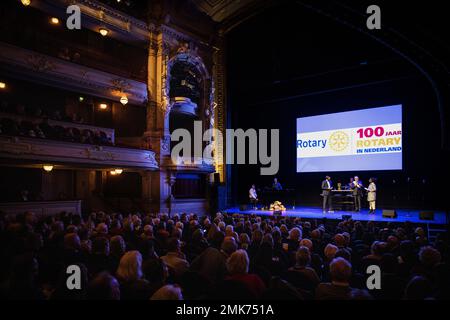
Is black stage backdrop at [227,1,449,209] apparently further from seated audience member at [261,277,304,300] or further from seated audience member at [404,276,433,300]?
seated audience member at [261,277,304,300]

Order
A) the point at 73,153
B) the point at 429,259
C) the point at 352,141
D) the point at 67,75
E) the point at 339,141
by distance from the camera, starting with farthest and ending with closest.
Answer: the point at 339,141
the point at 352,141
the point at 67,75
the point at 73,153
the point at 429,259

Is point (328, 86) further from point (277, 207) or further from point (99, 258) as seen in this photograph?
point (99, 258)

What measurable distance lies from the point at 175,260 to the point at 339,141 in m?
15.0

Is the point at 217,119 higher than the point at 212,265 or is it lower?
higher

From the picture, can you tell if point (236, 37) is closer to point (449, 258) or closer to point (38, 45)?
point (38, 45)

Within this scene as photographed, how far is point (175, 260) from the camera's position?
539cm

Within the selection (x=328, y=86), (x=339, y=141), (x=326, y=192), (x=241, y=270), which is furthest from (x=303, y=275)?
(x=328, y=86)

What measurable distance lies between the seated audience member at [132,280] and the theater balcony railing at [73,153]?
9.64 meters

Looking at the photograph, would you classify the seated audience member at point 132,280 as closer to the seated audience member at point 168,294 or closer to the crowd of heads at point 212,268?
the crowd of heads at point 212,268

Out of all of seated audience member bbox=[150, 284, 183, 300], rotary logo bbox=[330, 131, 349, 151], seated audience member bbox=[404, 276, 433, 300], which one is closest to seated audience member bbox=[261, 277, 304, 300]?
seated audience member bbox=[150, 284, 183, 300]

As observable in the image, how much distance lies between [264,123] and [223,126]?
3.27m
